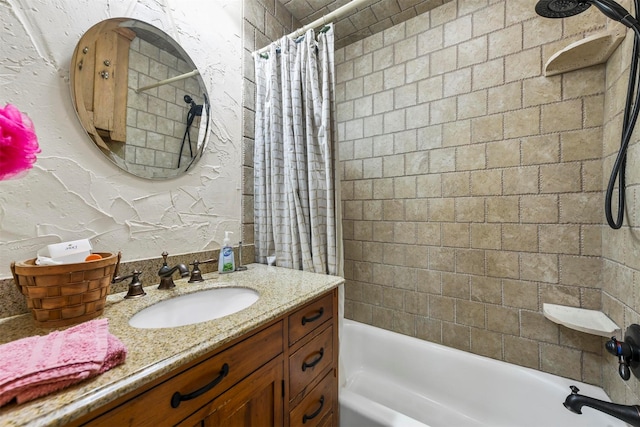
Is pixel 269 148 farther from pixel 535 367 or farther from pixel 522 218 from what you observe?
pixel 535 367

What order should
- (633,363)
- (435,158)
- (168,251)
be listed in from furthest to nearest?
(435,158) → (168,251) → (633,363)

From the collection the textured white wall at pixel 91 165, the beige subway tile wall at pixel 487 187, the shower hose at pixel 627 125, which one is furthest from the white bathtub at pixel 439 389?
the textured white wall at pixel 91 165

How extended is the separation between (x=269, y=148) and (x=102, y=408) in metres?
1.27

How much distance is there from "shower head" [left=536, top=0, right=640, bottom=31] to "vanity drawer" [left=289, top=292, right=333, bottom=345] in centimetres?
138

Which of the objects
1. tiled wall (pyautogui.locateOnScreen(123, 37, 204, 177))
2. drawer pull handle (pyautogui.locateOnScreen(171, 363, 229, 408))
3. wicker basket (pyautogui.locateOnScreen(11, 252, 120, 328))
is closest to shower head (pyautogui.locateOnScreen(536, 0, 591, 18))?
tiled wall (pyautogui.locateOnScreen(123, 37, 204, 177))

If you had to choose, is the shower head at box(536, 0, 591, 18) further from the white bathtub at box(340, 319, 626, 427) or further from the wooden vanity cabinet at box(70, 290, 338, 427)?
the white bathtub at box(340, 319, 626, 427)

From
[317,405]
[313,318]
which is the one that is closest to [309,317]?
[313,318]

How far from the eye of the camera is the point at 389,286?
1.87 meters

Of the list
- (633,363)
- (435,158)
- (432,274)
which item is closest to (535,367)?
(633,363)

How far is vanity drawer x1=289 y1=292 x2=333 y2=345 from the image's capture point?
0.92 metres

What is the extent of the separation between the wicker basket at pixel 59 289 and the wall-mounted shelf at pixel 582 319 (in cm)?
185

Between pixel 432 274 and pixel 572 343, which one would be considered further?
pixel 432 274

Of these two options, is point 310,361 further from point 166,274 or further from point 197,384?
point 166,274

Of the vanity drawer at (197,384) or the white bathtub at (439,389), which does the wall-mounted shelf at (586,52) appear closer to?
the white bathtub at (439,389)
